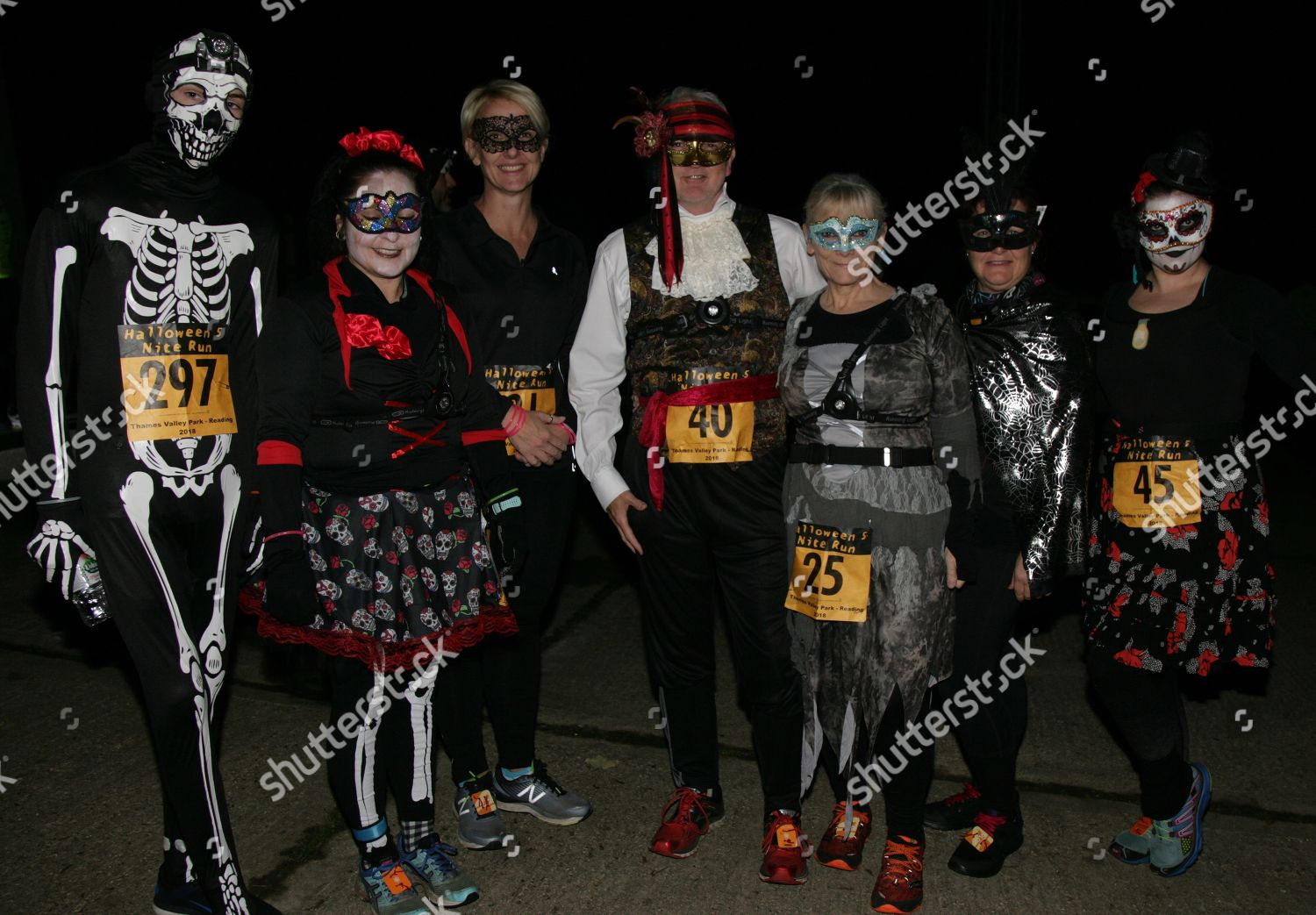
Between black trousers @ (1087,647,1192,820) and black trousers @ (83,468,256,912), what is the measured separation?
2.55 m

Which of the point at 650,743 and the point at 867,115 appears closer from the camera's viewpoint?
the point at 650,743

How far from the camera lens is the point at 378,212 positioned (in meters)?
2.88

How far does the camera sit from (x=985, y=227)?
304 cm

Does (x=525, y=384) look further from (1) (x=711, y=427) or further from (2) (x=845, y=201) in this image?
(2) (x=845, y=201)

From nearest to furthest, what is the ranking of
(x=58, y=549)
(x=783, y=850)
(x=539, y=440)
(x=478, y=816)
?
(x=58, y=549) → (x=783, y=850) → (x=539, y=440) → (x=478, y=816)

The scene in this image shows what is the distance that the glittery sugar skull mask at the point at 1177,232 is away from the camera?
3031 millimetres

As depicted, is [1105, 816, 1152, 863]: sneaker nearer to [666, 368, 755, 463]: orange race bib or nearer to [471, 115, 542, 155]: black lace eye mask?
[666, 368, 755, 463]: orange race bib

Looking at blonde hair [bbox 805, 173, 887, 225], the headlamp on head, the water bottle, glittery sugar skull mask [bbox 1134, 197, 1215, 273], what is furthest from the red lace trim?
glittery sugar skull mask [bbox 1134, 197, 1215, 273]

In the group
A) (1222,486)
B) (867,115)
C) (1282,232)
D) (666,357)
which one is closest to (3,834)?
(666,357)

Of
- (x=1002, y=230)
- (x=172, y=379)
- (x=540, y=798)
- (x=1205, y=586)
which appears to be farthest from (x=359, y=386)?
(x=1205, y=586)

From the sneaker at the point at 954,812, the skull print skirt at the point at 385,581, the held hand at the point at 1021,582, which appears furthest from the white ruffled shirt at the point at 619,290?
the sneaker at the point at 954,812

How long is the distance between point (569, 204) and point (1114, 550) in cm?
535

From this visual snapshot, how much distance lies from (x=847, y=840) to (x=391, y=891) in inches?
54.0

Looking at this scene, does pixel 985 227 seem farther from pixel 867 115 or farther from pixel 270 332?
pixel 867 115
